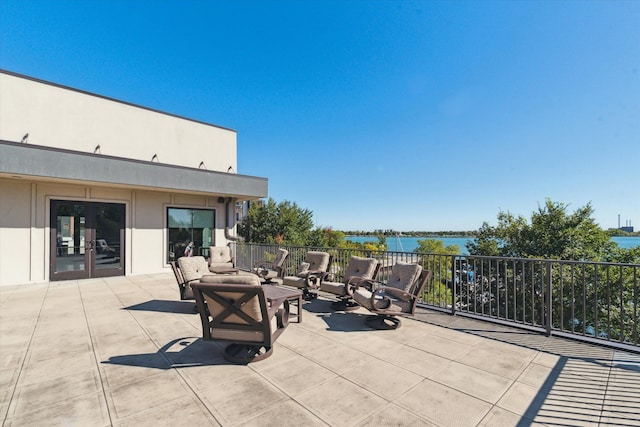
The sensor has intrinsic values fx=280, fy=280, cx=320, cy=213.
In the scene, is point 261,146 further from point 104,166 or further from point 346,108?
point 104,166

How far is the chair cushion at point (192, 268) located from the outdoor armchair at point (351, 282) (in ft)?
8.49

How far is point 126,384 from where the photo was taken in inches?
106

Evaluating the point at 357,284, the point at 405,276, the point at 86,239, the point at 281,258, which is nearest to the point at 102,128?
the point at 86,239

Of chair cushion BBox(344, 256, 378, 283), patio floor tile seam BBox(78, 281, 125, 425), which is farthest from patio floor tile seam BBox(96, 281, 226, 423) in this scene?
chair cushion BBox(344, 256, 378, 283)

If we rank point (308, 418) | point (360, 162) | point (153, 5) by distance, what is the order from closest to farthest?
point (308, 418) → point (153, 5) → point (360, 162)

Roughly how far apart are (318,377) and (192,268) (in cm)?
397

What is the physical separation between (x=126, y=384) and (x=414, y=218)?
132ft

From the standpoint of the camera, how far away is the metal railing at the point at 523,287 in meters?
3.76

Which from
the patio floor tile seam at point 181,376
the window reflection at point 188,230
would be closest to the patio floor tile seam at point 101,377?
the patio floor tile seam at point 181,376

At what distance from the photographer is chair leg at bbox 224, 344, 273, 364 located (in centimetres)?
314

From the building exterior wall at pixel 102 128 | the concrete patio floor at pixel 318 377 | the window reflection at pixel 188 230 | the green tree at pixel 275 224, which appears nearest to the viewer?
the concrete patio floor at pixel 318 377

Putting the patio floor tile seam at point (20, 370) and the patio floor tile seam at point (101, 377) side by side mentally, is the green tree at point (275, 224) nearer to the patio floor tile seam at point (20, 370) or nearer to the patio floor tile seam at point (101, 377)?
the patio floor tile seam at point (101, 377)

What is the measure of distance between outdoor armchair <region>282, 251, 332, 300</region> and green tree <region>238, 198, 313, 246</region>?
9.07 meters

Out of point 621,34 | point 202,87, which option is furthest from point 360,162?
point 621,34
